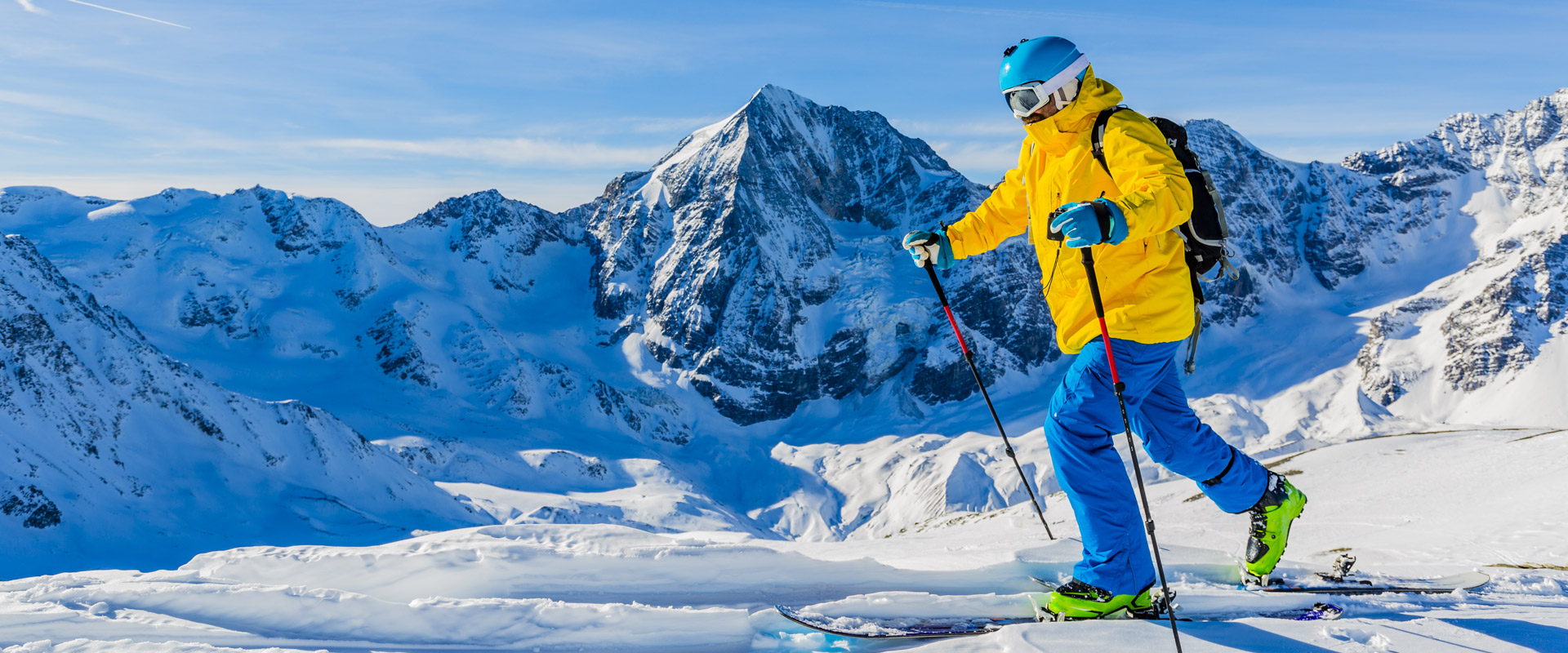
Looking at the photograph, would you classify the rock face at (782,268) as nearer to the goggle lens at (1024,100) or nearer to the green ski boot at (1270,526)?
the green ski boot at (1270,526)

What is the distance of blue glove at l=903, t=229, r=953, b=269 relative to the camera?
Result: 5.54 metres

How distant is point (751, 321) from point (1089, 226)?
5093 inches

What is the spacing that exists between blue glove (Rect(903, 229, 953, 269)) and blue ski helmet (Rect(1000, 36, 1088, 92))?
3.77 feet

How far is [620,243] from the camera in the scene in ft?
471

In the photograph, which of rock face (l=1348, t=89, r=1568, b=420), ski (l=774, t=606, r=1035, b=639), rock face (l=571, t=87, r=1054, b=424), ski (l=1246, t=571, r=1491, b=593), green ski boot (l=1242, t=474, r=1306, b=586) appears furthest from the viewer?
rock face (l=571, t=87, r=1054, b=424)

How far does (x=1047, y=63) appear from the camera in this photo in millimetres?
4562

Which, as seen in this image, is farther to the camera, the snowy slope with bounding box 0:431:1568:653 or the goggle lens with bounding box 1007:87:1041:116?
the goggle lens with bounding box 1007:87:1041:116

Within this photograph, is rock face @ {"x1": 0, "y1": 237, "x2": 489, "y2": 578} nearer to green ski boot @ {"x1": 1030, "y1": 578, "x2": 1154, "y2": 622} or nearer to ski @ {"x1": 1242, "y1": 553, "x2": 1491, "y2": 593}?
green ski boot @ {"x1": 1030, "y1": 578, "x2": 1154, "y2": 622}

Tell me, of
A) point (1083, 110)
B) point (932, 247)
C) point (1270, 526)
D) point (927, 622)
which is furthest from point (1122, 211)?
point (1270, 526)

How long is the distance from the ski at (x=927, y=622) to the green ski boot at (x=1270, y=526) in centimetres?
82

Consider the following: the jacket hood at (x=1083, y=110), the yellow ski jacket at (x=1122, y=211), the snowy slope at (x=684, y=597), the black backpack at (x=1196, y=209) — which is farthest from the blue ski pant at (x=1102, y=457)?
the jacket hood at (x=1083, y=110)

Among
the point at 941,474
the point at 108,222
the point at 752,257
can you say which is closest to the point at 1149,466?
the point at 941,474

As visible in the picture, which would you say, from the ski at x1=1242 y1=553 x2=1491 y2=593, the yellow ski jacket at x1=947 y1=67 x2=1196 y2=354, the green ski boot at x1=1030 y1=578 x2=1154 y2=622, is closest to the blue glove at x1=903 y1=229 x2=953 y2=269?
the yellow ski jacket at x1=947 y1=67 x2=1196 y2=354

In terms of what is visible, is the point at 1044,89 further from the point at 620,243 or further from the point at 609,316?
the point at 620,243
